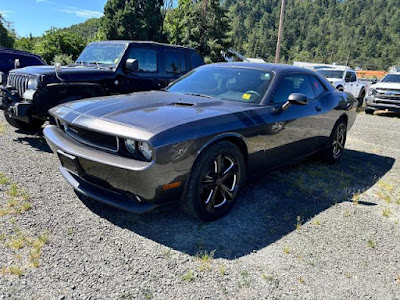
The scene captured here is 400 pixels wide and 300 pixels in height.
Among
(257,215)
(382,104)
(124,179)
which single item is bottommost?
(382,104)

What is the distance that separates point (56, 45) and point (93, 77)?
20.5m

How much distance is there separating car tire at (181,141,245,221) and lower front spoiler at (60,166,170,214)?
30cm

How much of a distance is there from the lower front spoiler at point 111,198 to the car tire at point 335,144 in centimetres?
336

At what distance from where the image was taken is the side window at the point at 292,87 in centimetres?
401

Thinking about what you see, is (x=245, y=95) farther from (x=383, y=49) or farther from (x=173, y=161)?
(x=383, y=49)

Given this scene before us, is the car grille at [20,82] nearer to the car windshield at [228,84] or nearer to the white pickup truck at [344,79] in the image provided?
the car windshield at [228,84]

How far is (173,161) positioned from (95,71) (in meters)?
3.58

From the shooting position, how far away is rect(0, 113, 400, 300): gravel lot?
2.38 meters

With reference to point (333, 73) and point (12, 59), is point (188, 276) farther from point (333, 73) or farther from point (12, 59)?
point (333, 73)

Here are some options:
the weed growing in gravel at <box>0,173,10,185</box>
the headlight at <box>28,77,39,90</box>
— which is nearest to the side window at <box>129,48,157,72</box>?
the headlight at <box>28,77,39,90</box>

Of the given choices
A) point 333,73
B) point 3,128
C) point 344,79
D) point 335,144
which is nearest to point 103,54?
point 3,128

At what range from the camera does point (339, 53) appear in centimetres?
10619

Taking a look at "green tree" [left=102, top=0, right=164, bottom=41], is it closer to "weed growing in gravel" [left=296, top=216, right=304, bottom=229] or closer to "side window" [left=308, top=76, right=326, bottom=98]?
"side window" [left=308, top=76, right=326, bottom=98]

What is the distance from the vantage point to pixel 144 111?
10.4ft
